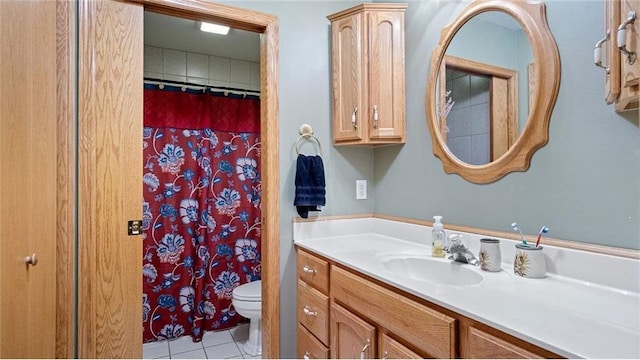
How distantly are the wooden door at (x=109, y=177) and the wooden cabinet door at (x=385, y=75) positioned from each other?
3.68 ft

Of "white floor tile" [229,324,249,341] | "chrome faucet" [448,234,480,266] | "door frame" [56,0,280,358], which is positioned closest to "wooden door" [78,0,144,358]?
"door frame" [56,0,280,358]

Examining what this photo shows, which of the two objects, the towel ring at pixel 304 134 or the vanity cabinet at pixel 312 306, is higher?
the towel ring at pixel 304 134

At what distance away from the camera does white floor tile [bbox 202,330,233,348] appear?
2449 millimetres

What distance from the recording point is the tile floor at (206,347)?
7.34ft

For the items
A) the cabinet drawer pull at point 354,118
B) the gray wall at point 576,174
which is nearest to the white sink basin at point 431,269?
the gray wall at point 576,174

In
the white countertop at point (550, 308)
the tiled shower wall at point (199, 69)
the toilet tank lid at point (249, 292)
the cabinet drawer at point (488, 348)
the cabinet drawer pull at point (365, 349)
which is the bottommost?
the toilet tank lid at point (249, 292)

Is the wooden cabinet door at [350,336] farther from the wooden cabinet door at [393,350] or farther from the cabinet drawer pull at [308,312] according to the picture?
the cabinet drawer pull at [308,312]

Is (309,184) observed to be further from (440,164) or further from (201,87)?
(201,87)

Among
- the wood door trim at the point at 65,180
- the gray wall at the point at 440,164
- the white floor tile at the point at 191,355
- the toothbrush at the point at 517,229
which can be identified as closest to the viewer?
the gray wall at the point at 440,164

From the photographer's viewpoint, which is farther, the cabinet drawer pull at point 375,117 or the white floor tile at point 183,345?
the white floor tile at point 183,345

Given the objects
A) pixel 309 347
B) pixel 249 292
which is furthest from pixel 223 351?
pixel 309 347

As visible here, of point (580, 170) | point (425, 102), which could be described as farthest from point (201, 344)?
point (580, 170)

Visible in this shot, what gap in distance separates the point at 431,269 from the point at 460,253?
132 mm

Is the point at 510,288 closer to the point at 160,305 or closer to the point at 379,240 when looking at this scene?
the point at 379,240
